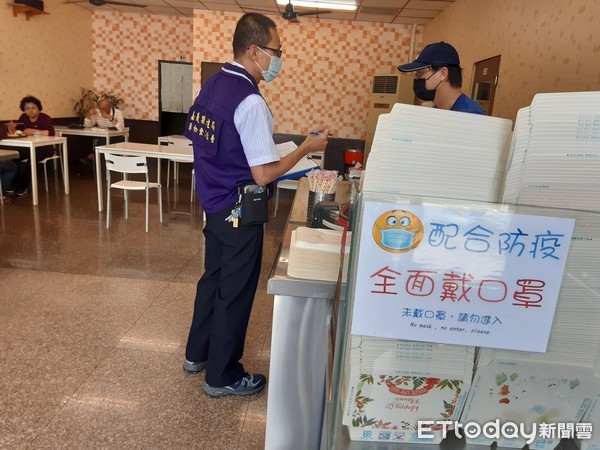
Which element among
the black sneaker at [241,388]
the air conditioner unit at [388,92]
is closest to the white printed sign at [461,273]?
the black sneaker at [241,388]

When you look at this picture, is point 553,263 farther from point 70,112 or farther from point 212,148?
point 70,112

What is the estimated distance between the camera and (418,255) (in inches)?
28.3

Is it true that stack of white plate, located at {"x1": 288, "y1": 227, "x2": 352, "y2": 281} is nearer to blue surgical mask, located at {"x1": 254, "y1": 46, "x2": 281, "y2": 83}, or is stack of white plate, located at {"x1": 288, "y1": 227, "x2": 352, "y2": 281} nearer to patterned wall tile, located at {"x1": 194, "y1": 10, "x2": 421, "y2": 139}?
blue surgical mask, located at {"x1": 254, "y1": 46, "x2": 281, "y2": 83}

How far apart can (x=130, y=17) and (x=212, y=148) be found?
8972mm

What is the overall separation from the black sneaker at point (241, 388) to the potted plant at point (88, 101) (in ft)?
28.5

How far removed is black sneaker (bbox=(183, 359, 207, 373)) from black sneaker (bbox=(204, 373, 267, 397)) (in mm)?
177

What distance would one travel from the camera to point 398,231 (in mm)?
713

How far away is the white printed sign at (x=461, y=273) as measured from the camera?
71 centimetres

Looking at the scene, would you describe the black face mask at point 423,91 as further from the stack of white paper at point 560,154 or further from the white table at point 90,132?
the white table at point 90,132

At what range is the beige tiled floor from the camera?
6.21ft

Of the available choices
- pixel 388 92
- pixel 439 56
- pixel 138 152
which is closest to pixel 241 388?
pixel 439 56

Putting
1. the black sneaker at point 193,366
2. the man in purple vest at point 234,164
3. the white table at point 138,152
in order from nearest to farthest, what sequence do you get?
the man in purple vest at point 234,164, the black sneaker at point 193,366, the white table at point 138,152

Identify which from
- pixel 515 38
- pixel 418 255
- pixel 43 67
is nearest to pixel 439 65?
pixel 418 255

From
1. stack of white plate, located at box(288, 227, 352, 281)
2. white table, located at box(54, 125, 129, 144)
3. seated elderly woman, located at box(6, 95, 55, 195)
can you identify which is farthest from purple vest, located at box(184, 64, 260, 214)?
white table, located at box(54, 125, 129, 144)
